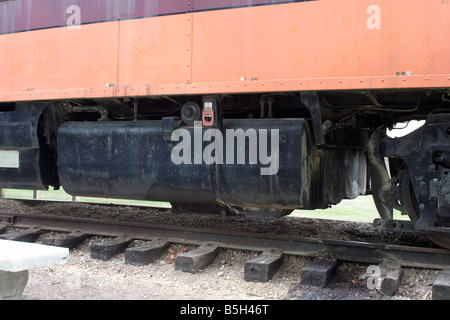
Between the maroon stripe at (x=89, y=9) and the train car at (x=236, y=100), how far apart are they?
0.6 inches

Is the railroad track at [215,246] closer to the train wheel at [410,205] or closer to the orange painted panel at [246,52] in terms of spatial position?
Answer: the train wheel at [410,205]

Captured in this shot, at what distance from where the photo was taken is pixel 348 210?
879 cm

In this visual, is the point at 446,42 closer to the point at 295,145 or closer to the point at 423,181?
the point at 423,181

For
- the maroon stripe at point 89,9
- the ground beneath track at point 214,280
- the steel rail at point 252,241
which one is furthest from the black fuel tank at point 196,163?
the maroon stripe at point 89,9

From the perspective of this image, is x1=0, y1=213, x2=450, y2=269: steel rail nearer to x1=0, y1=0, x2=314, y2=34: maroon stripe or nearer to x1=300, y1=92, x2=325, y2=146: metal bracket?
x1=300, y1=92, x2=325, y2=146: metal bracket

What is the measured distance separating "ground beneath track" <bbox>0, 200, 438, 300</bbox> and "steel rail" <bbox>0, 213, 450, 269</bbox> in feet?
0.30

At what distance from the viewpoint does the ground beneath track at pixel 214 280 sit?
3.43 m

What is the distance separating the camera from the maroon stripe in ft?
13.1

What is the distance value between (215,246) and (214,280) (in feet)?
1.95

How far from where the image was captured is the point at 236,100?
441 cm

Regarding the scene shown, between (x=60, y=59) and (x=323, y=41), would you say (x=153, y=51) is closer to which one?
(x=60, y=59)

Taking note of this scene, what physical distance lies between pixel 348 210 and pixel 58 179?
5.75 metres
